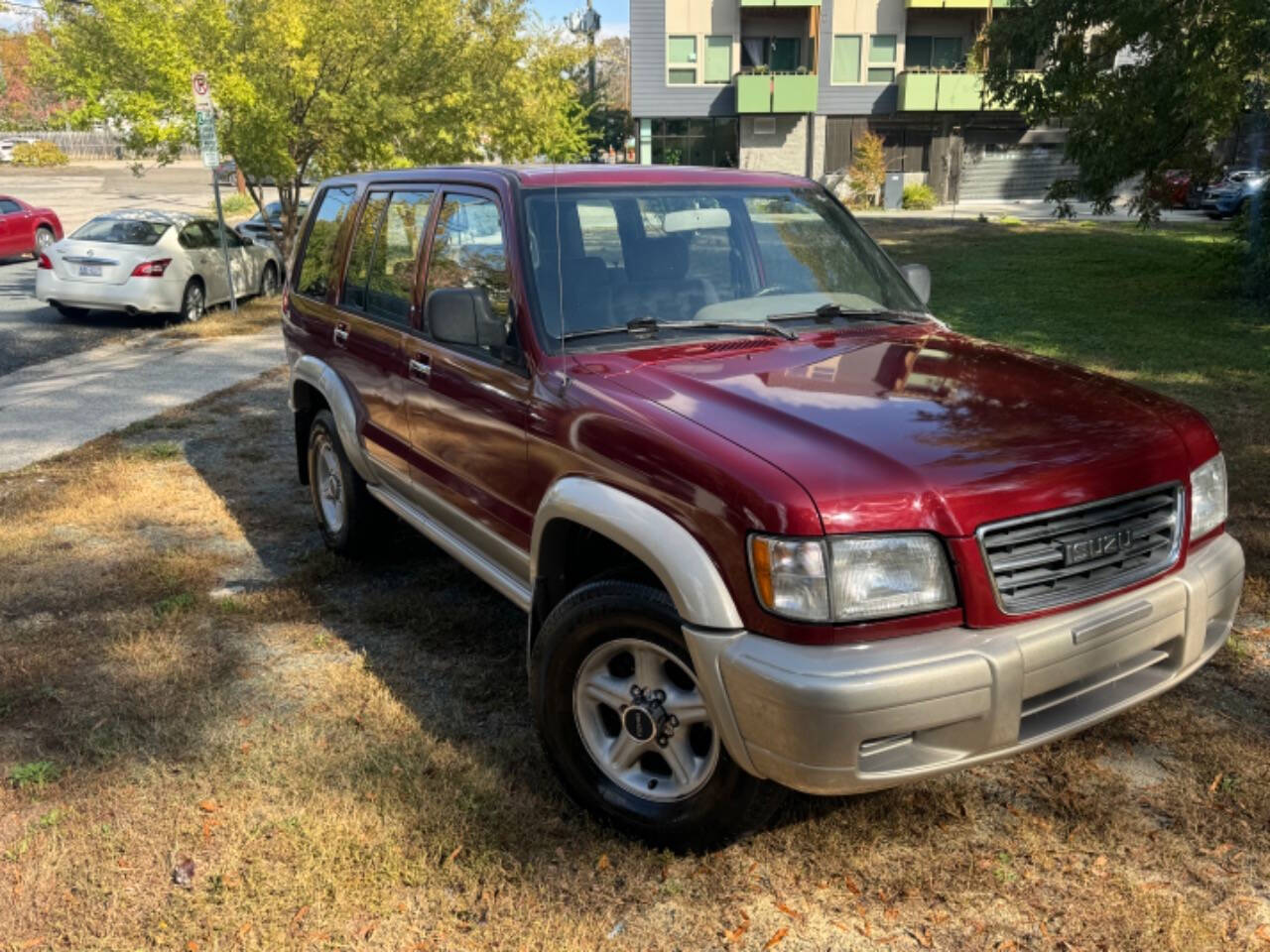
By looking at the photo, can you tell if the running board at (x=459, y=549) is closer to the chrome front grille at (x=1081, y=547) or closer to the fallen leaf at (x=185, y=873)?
the fallen leaf at (x=185, y=873)

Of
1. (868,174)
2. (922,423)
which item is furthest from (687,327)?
(868,174)

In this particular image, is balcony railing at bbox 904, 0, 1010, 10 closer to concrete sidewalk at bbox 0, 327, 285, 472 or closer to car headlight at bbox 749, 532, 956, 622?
concrete sidewalk at bbox 0, 327, 285, 472

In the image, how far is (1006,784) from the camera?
337 centimetres

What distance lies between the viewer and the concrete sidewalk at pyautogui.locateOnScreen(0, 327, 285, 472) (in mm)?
8156

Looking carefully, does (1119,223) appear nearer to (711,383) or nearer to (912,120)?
(912,120)

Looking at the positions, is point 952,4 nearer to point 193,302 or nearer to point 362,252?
point 193,302

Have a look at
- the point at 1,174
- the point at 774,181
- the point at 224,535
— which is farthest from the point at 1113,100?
the point at 1,174

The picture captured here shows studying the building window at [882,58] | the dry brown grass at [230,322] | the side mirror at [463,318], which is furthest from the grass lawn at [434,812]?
the building window at [882,58]

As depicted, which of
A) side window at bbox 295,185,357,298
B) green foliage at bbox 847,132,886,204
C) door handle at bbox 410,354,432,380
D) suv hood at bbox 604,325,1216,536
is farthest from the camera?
green foliage at bbox 847,132,886,204

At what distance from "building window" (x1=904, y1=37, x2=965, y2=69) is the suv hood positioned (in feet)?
123

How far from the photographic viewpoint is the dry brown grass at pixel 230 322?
13.0m

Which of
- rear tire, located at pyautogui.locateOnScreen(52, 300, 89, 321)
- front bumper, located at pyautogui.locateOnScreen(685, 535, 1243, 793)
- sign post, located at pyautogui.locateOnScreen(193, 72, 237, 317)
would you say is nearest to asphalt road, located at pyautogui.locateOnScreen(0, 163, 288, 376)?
rear tire, located at pyautogui.locateOnScreen(52, 300, 89, 321)

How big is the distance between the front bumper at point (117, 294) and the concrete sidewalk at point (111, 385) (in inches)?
21.6

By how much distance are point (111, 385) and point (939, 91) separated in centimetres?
3213
